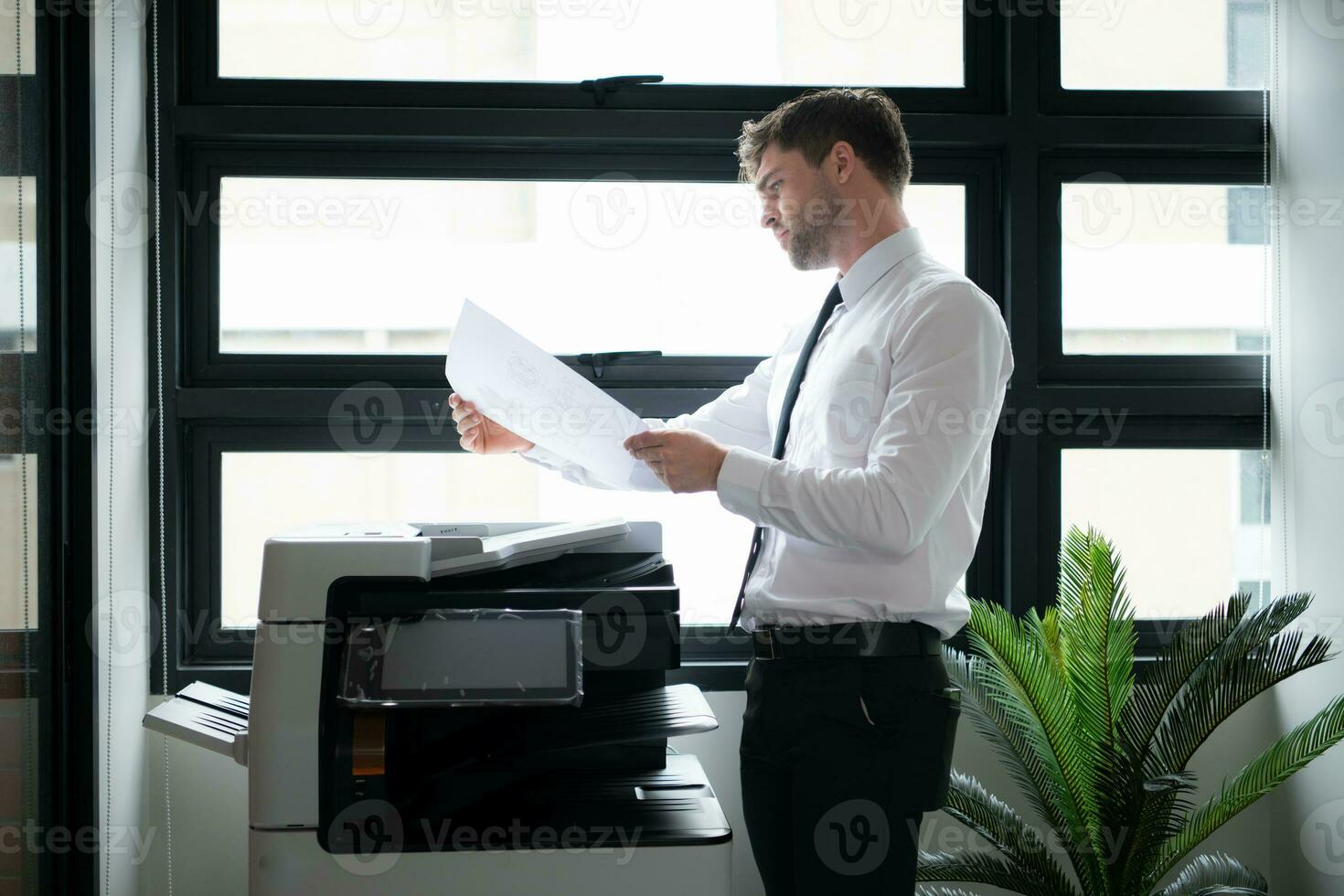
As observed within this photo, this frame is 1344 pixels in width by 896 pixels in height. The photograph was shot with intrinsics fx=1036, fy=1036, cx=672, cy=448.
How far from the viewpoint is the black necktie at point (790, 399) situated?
1721 mm

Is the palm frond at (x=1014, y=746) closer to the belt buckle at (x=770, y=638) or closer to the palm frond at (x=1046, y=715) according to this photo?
the palm frond at (x=1046, y=715)

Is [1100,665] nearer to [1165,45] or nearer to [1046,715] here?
[1046,715]

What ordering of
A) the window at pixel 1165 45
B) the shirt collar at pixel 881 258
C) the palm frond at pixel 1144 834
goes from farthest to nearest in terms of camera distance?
the window at pixel 1165 45 < the palm frond at pixel 1144 834 < the shirt collar at pixel 881 258

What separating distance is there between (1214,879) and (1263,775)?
0.26 m

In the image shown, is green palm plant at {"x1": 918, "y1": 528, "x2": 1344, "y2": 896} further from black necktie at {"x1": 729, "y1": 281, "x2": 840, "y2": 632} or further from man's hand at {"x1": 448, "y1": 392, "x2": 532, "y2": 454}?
man's hand at {"x1": 448, "y1": 392, "x2": 532, "y2": 454}

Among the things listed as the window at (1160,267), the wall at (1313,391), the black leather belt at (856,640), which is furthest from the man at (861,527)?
the wall at (1313,391)

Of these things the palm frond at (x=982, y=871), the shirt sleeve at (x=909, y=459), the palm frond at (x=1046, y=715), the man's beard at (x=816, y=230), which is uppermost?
the man's beard at (x=816, y=230)

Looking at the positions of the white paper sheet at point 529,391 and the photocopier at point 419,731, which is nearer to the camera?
the photocopier at point 419,731

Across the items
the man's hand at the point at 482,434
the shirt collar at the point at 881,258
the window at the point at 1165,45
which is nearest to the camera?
the shirt collar at the point at 881,258

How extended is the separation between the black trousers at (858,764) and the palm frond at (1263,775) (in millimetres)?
791

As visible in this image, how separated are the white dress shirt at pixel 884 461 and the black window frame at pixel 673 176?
72cm

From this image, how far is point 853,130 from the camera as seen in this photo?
1697 millimetres

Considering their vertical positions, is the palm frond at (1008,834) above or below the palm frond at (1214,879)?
above

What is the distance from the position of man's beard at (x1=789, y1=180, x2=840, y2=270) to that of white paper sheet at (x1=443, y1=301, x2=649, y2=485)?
42 centimetres
